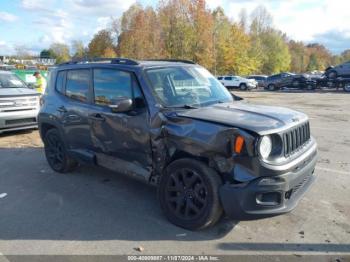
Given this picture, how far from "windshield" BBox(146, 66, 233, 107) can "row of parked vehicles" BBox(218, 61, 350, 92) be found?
98.1 feet

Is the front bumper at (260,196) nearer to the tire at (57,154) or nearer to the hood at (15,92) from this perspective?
the tire at (57,154)

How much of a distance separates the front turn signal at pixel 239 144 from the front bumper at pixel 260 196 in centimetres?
34

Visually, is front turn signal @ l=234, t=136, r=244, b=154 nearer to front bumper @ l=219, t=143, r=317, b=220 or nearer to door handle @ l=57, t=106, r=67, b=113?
front bumper @ l=219, t=143, r=317, b=220

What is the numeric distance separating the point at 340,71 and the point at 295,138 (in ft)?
103

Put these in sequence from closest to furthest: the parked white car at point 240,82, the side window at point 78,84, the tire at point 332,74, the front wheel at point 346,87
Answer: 1. the side window at point 78,84
2. the front wheel at point 346,87
3. the tire at point 332,74
4. the parked white car at point 240,82

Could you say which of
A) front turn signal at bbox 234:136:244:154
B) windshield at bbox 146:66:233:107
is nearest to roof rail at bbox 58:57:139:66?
windshield at bbox 146:66:233:107

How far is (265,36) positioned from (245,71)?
764 inches

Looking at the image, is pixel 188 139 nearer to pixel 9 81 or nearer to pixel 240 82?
pixel 9 81

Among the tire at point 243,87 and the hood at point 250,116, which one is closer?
the hood at point 250,116

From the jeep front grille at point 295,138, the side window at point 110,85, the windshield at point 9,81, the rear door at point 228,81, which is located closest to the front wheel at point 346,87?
the rear door at point 228,81

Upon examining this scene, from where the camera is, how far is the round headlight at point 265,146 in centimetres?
354

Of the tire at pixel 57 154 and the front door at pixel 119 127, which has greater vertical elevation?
the front door at pixel 119 127

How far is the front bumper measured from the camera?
139 inches

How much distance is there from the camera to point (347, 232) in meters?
3.94
